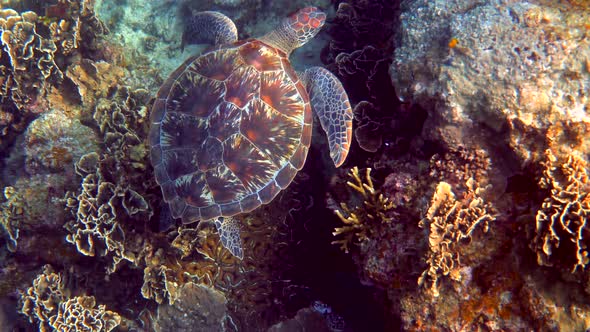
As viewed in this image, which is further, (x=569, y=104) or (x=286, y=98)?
(x=286, y=98)

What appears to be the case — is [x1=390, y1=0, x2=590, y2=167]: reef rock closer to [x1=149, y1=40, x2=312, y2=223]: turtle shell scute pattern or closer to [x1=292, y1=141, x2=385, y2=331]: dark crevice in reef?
[x1=149, y1=40, x2=312, y2=223]: turtle shell scute pattern

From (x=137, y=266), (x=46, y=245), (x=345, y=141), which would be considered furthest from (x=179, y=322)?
(x=345, y=141)

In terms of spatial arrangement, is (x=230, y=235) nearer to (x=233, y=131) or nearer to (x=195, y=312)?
(x=195, y=312)

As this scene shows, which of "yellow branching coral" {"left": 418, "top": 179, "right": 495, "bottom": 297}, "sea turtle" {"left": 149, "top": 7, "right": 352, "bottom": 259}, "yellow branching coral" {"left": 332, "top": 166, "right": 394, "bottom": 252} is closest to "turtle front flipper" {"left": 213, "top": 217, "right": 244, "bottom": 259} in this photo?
"sea turtle" {"left": 149, "top": 7, "right": 352, "bottom": 259}

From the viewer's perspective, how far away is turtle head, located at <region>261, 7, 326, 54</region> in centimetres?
441

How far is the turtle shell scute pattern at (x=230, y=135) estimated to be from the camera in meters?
3.54

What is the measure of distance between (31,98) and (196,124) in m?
3.19

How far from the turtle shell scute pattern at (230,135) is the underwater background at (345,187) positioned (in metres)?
0.59

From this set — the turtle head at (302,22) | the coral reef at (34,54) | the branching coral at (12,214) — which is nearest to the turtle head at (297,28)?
the turtle head at (302,22)

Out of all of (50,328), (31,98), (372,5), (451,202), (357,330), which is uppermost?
(372,5)

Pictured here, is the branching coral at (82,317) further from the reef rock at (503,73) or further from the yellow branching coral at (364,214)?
the reef rock at (503,73)

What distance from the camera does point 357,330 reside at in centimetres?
365

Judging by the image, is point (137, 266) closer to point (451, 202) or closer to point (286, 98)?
point (286, 98)

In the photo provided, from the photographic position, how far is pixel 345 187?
11.5 ft
